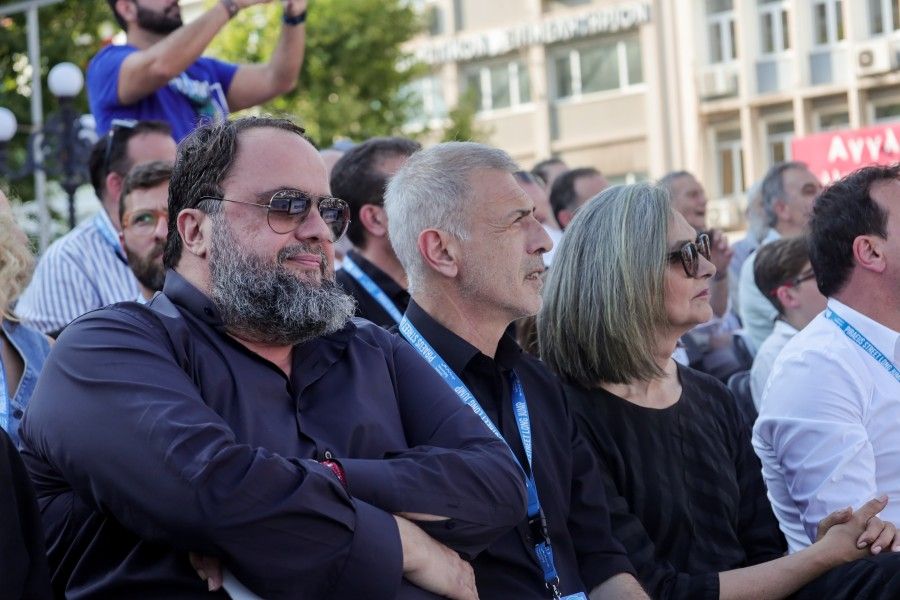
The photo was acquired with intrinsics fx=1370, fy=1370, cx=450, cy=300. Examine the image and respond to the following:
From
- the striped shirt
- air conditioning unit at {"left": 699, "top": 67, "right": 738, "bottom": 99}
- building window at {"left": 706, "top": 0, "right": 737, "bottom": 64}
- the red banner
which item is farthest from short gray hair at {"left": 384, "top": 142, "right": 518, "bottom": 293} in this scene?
building window at {"left": 706, "top": 0, "right": 737, "bottom": 64}

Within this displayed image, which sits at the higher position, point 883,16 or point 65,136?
point 883,16

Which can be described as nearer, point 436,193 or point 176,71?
point 436,193

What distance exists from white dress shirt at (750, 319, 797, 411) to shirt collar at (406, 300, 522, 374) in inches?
97.9

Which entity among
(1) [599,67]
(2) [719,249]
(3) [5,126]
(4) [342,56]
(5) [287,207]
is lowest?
(2) [719,249]

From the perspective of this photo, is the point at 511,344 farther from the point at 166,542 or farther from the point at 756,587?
the point at 166,542

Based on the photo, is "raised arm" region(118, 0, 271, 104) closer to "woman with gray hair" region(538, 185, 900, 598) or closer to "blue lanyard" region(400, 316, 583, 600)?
"woman with gray hair" region(538, 185, 900, 598)

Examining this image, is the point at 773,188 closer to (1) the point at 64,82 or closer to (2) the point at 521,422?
(2) the point at 521,422

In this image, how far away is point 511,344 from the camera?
4309 millimetres

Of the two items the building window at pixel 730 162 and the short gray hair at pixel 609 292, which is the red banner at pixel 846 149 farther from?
the building window at pixel 730 162

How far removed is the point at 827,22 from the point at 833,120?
8.64ft

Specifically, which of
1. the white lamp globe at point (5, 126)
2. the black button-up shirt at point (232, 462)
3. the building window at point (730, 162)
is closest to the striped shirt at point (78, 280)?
the black button-up shirt at point (232, 462)

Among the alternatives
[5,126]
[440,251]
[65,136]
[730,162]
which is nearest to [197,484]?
[440,251]

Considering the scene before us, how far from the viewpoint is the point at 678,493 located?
14.9ft

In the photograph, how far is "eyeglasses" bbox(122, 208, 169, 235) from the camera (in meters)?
5.58
